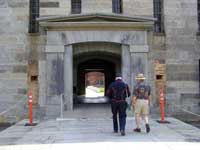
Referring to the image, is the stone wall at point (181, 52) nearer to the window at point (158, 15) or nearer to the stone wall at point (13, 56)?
the window at point (158, 15)

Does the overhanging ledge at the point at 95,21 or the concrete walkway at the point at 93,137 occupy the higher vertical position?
the overhanging ledge at the point at 95,21

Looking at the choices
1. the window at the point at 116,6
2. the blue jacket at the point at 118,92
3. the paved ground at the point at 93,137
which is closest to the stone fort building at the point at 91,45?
the window at the point at 116,6

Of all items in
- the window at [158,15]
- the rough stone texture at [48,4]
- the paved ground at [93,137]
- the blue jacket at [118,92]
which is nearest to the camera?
the paved ground at [93,137]

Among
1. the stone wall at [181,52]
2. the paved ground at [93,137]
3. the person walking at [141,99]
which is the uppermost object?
the stone wall at [181,52]

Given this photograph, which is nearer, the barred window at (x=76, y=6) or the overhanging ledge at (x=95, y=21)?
the overhanging ledge at (x=95, y=21)

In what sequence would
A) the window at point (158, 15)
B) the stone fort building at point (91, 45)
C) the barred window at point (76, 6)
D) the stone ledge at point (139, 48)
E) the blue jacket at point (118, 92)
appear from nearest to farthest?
the blue jacket at point (118, 92)
the stone fort building at point (91, 45)
the stone ledge at point (139, 48)
the barred window at point (76, 6)
the window at point (158, 15)

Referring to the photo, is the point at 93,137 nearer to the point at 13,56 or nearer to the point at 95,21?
the point at 95,21

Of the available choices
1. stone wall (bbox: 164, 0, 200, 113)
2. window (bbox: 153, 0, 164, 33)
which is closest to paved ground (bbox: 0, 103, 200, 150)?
stone wall (bbox: 164, 0, 200, 113)

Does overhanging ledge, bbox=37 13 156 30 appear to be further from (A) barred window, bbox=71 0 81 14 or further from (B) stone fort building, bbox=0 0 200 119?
(A) barred window, bbox=71 0 81 14

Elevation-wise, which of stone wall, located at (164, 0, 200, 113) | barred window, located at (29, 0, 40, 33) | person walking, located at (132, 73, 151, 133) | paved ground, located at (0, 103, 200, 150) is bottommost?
paved ground, located at (0, 103, 200, 150)

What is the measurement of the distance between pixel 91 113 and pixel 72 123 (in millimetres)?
2683

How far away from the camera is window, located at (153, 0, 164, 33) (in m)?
17.5

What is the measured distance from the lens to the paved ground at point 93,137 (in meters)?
9.25

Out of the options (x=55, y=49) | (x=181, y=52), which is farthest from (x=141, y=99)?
(x=181, y=52)
